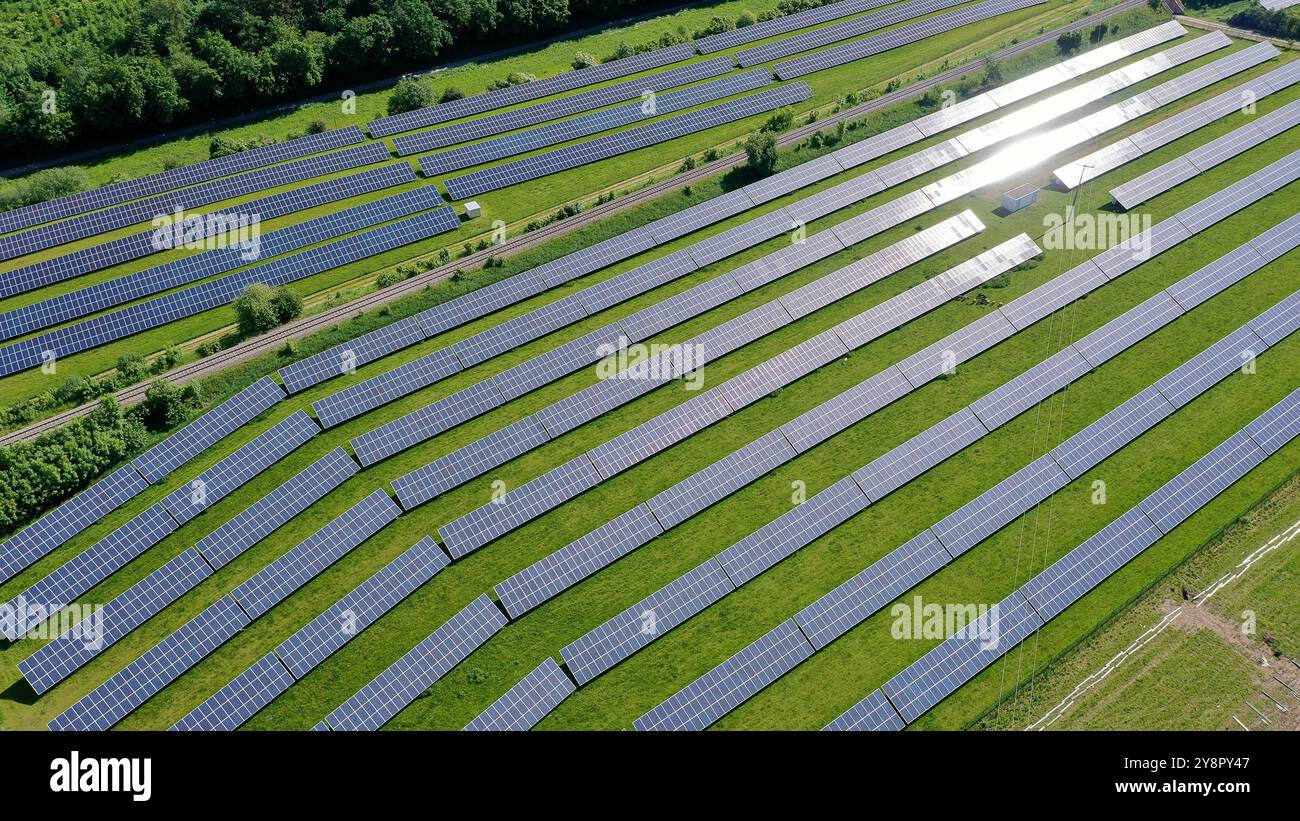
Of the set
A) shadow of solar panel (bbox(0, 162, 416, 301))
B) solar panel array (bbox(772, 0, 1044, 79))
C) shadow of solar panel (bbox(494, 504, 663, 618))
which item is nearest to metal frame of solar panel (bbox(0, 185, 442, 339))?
shadow of solar panel (bbox(0, 162, 416, 301))

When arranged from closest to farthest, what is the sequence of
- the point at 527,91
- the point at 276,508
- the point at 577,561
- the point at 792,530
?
the point at 577,561 < the point at 276,508 < the point at 792,530 < the point at 527,91

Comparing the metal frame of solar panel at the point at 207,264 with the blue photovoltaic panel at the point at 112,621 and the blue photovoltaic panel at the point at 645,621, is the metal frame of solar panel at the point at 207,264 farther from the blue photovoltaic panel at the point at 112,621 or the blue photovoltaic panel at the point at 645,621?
the blue photovoltaic panel at the point at 645,621

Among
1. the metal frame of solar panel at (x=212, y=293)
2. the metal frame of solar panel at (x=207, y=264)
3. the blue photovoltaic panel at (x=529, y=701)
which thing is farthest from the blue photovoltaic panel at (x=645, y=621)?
the metal frame of solar panel at (x=207, y=264)

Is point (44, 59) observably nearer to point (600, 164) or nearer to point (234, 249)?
point (234, 249)

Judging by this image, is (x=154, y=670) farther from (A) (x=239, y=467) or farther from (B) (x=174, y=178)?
(B) (x=174, y=178)

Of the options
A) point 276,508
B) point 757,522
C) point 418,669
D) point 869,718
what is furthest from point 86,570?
point 869,718
